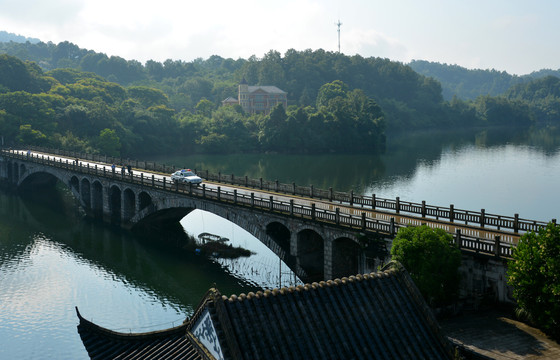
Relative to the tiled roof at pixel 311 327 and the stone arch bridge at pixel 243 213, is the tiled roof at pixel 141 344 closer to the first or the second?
the tiled roof at pixel 311 327

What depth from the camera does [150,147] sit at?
500 feet

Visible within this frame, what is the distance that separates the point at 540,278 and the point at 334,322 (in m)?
17.6

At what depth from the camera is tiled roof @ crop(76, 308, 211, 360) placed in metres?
17.0

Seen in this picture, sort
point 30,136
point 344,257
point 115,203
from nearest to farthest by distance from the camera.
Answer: point 344,257 < point 115,203 < point 30,136

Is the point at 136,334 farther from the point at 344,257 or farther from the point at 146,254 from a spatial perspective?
the point at 146,254

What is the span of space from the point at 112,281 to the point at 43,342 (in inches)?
539

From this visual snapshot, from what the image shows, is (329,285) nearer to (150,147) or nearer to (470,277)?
(470,277)

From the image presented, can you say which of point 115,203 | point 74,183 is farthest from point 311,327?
point 74,183

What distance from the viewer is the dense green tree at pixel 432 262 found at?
108 feet

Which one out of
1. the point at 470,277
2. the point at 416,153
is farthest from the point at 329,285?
the point at 416,153

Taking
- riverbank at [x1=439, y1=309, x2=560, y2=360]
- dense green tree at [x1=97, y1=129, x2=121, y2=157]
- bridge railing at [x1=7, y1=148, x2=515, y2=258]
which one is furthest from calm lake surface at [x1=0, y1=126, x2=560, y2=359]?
dense green tree at [x1=97, y1=129, x2=121, y2=157]

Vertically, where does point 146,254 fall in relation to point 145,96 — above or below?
below

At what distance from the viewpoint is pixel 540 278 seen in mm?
28562

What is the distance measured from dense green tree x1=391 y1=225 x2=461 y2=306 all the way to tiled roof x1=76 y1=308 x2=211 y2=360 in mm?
19119
